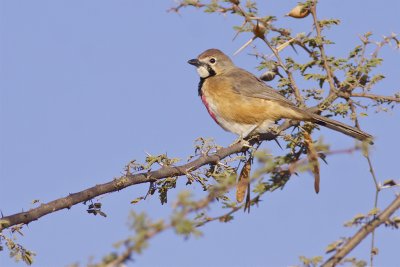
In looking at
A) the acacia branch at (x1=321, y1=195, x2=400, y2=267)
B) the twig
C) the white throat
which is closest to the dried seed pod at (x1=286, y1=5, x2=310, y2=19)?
the twig

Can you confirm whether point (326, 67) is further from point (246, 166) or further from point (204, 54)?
point (204, 54)

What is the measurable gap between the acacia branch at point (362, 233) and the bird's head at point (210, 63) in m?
5.52

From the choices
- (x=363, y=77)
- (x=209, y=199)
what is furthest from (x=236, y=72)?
(x=209, y=199)

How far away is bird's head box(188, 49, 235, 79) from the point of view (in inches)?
296

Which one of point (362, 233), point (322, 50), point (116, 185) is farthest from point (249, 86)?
point (362, 233)

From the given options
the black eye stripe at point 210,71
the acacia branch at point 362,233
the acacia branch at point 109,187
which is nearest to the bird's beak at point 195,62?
the black eye stripe at point 210,71

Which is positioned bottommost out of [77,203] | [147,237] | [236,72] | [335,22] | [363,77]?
[147,237]

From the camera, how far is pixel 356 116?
4.20 m

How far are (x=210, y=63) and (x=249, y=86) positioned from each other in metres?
0.77

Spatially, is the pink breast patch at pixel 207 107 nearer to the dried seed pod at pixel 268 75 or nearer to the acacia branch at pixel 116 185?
the acacia branch at pixel 116 185

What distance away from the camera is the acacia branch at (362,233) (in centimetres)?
187

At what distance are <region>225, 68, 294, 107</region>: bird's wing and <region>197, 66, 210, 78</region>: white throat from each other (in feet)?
0.77

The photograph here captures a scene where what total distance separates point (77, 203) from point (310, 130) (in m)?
1.65

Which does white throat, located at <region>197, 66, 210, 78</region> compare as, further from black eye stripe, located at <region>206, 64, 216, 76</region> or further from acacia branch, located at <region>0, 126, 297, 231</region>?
acacia branch, located at <region>0, 126, 297, 231</region>
